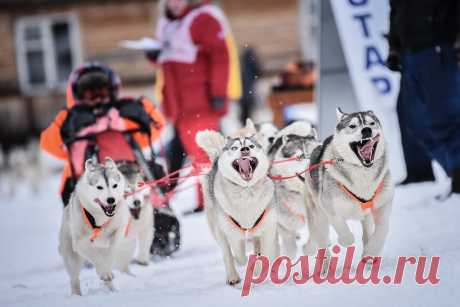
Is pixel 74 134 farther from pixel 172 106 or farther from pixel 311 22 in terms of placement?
pixel 311 22

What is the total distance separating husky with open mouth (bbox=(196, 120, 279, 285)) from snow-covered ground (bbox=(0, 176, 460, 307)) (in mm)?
180

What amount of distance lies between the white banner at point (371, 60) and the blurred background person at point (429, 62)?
566 millimetres

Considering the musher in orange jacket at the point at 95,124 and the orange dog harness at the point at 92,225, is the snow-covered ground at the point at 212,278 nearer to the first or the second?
the orange dog harness at the point at 92,225

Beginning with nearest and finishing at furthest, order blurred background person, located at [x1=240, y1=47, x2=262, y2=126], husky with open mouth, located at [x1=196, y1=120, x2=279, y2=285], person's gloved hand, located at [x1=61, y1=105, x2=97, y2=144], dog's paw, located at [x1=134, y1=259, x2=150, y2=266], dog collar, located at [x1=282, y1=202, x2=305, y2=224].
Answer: husky with open mouth, located at [x1=196, y1=120, x2=279, y2=285], dog collar, located at [x1=282, y1=202, x2=305, y2=224], person's gloved hand, located at [x1=61, y1=105, x2=97, y2=144], dog's paw, located at [x1=134, y1=259, x2=150, y2=266], blurred background person, located at [x1=240, y1=47, x2=262, y2=126]

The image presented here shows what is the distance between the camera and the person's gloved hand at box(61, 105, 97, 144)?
318cm

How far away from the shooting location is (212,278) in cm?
291

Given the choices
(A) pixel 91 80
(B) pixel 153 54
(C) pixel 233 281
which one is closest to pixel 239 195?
(C) pixel 233 281

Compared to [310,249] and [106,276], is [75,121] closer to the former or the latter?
[106,276]

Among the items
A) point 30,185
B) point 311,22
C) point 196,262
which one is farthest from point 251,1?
point 196,262

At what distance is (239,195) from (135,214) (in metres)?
0.85

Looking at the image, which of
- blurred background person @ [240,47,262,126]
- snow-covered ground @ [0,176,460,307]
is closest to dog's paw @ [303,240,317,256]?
snow-covered ground @ [0,176,460,307]

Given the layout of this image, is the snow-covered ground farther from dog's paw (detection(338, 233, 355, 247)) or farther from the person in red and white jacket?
the person in red and white jacket

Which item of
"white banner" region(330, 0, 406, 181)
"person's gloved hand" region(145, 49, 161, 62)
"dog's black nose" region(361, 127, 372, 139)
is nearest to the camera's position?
"dog's black nose" region(361, 127, 372, 139)

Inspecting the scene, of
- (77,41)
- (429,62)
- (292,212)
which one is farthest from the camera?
(77,41)
